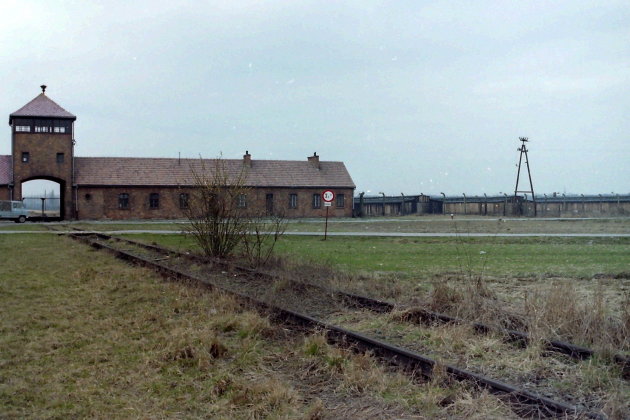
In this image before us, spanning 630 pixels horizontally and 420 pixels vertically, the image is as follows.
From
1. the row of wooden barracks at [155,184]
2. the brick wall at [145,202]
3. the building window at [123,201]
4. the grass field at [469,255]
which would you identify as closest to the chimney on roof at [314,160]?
the row of wooden barracks at [155,184]

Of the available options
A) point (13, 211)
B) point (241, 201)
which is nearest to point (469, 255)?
point (241, 201)

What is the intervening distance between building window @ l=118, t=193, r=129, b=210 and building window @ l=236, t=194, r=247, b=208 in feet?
113

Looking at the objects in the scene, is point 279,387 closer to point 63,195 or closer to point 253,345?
point 253,345

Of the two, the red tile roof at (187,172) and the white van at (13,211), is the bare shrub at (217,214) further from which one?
the white van at (13,211)

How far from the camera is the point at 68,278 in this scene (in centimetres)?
1298

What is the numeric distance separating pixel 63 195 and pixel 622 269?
45.3 m

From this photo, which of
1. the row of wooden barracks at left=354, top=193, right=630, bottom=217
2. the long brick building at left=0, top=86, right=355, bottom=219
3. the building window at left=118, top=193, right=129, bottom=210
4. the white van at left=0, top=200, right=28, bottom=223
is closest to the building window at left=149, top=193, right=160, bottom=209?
the long brick building at left=0, top=86, right=355, bottom=219

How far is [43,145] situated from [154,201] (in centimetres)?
1008

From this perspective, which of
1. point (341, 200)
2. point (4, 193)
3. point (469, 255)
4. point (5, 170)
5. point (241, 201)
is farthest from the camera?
point (341, 200)

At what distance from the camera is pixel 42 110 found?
153ft

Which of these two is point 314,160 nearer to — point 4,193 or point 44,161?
point 44,161

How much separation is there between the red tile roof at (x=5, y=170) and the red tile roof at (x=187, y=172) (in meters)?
5.26

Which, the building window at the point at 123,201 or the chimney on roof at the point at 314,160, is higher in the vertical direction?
the chimney on roof at the point at 314,160

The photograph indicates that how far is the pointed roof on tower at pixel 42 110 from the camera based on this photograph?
4597 cm
